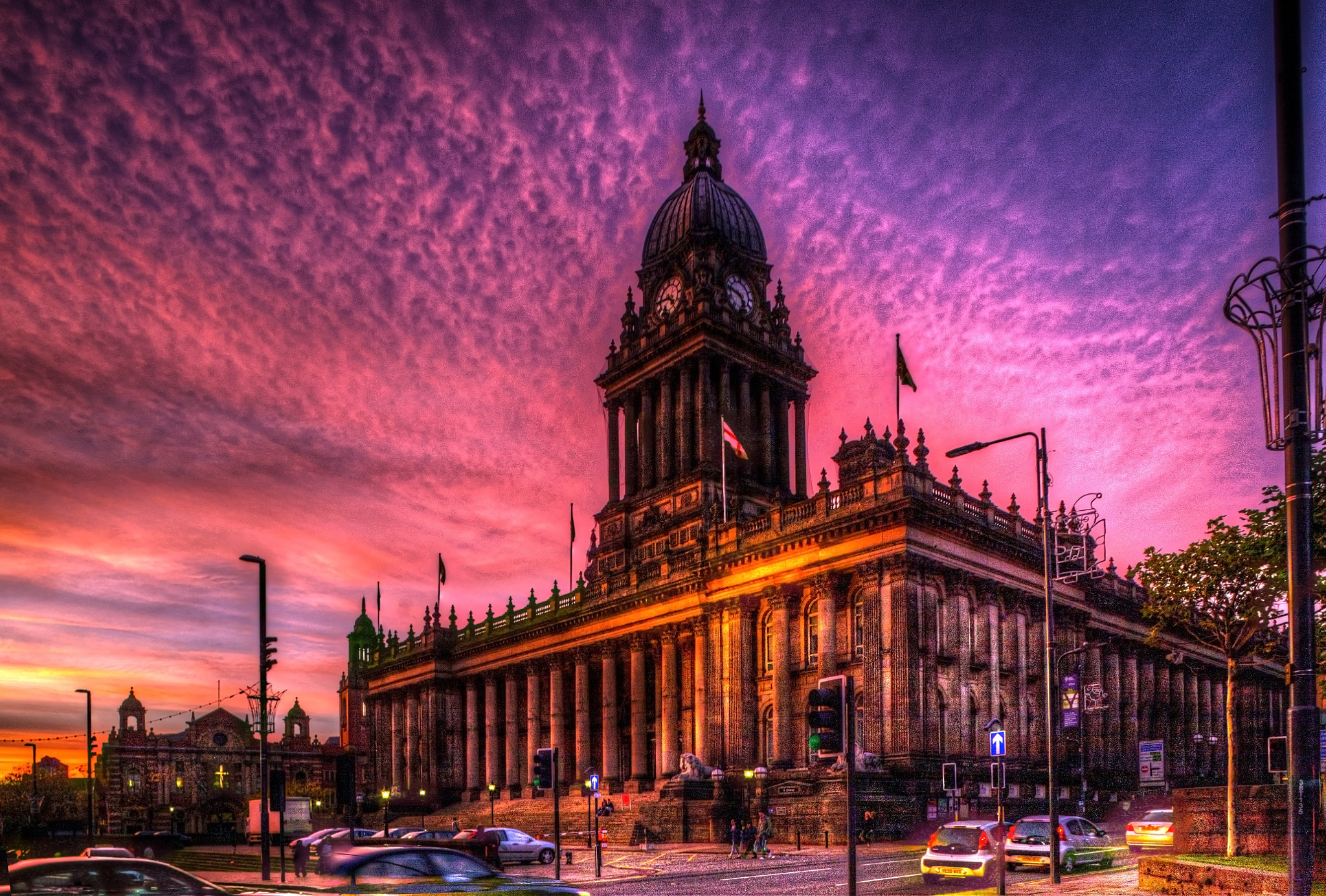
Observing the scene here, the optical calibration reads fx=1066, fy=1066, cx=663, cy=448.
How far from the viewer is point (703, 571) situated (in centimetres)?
5919

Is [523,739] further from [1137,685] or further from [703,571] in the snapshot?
[1137,685]

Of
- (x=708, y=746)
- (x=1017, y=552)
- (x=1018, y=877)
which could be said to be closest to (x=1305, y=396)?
(x=1018, y=877)

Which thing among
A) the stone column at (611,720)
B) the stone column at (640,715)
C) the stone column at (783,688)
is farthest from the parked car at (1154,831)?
the stone column at (611,720)

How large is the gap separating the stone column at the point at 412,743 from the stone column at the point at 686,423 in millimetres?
35506

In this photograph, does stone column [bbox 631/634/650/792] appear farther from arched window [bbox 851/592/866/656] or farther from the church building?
arched window [bbox 851/592/866/656]

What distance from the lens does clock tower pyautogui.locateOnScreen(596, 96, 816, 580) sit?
235ft

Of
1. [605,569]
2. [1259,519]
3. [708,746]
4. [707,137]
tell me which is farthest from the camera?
[707,137]

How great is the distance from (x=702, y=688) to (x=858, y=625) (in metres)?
11.3

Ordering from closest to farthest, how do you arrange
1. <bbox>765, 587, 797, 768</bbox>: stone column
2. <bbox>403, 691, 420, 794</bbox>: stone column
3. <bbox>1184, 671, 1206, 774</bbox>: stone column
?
<bbox>765, 587, 797, 768</bbox>: stone column → <bbox>1184, 671, 1206, 774</bbox>: stone column → <bbox>403, 691, 420, 794</bbox>: stone column

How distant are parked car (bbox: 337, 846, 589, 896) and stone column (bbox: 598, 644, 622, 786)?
5331 cm

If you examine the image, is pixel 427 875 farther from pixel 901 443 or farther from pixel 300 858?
pixel 901 443

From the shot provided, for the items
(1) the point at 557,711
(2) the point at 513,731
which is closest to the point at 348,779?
(1) the point at 557,711

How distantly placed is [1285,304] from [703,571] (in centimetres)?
5007

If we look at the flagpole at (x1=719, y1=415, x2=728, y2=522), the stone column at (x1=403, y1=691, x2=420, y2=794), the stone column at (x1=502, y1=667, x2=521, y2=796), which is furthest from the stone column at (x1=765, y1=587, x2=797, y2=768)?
the stone column at (x1=403, y1=691, x2=420, y2=794)
